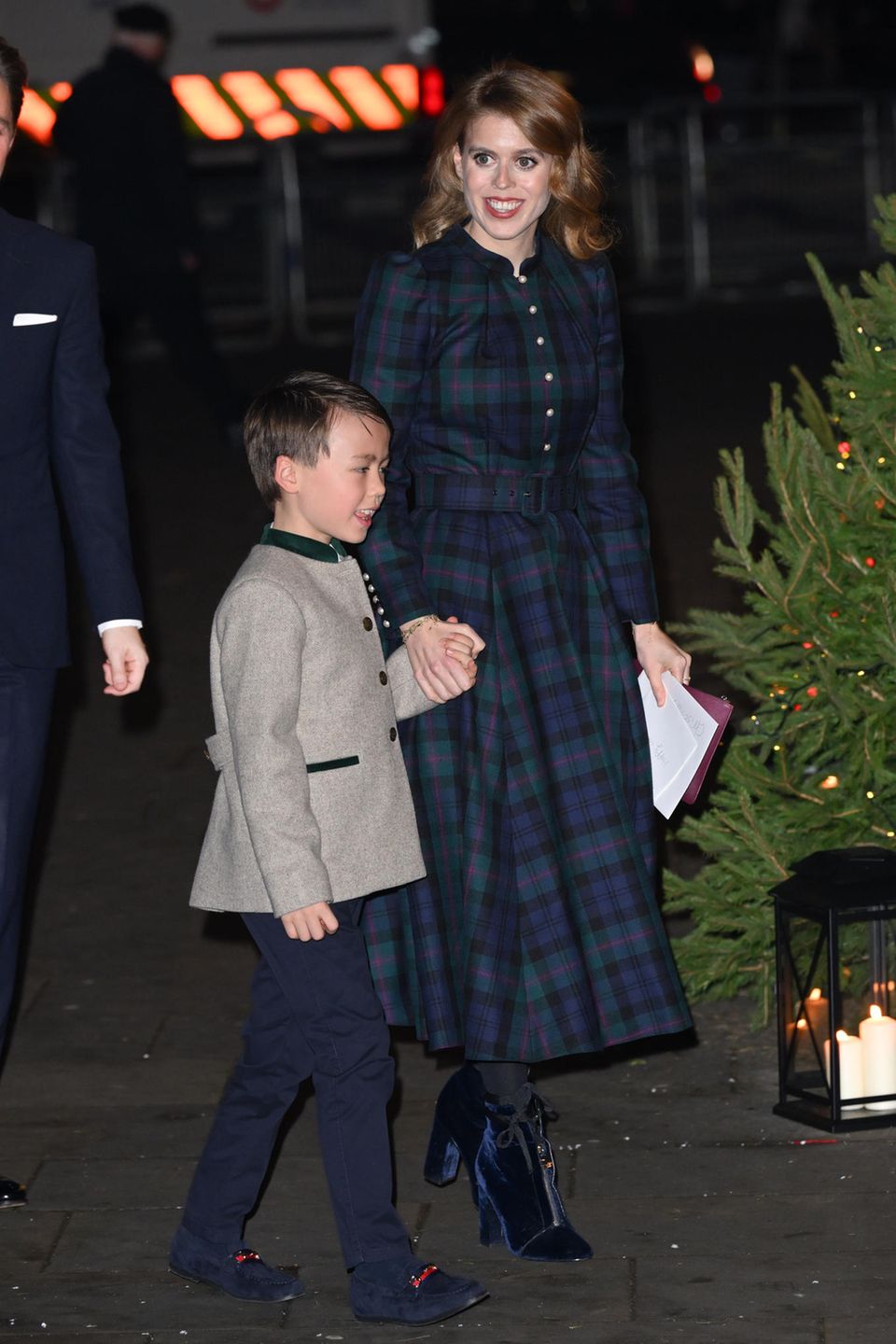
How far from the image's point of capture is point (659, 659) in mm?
4363

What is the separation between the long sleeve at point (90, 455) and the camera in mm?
4227

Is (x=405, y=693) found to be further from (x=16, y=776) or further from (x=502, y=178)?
(x=502, y=178)

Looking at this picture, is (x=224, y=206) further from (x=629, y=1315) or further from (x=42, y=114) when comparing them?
(x=629, y=1315)

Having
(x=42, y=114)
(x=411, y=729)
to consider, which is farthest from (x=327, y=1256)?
(x=42, y=114)

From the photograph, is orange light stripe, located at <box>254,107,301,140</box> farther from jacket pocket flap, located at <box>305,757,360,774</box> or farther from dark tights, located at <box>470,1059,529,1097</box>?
jacket pocket flap, located at <box>305,757,360,774</box>

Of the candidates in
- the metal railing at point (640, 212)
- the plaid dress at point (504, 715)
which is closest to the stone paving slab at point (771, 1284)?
the plaid dress at point (504, 715)

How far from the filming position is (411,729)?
4211 millimetres

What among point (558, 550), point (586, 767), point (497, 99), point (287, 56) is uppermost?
point (287, 56)

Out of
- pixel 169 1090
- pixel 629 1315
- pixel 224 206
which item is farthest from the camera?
pixel 224 206

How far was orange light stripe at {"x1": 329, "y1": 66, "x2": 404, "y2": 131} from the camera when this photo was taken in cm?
1745

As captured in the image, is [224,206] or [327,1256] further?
[224,206]

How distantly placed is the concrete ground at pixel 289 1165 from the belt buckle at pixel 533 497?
134cm

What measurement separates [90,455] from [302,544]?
1.91ft

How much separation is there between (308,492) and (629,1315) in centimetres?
151
